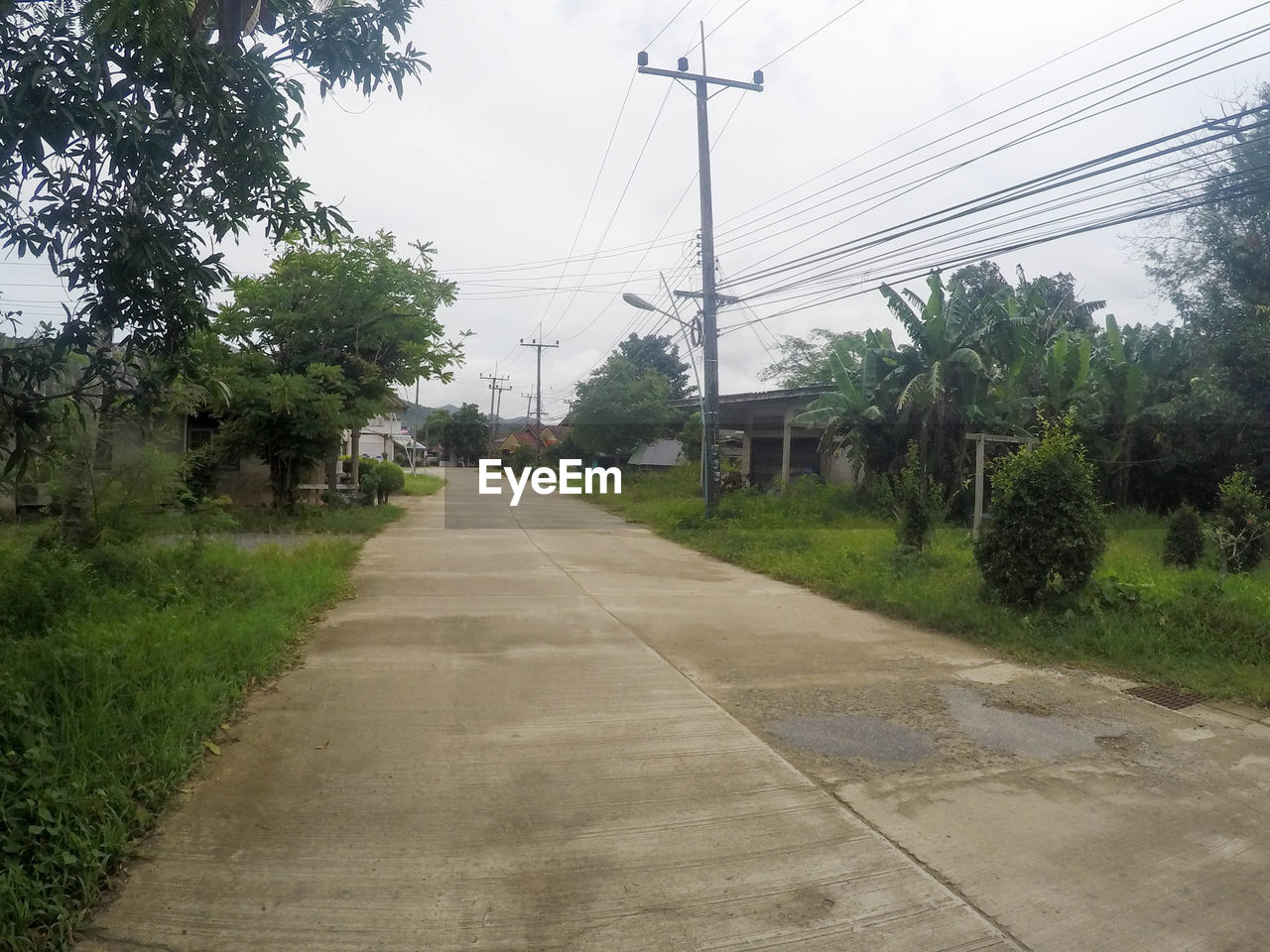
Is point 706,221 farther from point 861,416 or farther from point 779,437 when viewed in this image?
point 779,437

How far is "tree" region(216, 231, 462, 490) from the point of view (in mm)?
17375

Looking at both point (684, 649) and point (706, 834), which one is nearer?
point (706, 834)

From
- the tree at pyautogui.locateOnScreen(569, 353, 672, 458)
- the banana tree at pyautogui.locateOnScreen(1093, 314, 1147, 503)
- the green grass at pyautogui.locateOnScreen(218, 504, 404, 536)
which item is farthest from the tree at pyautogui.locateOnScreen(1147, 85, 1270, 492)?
the tree at pyautogui.locateOnScreen(569, 353, 672, 458)

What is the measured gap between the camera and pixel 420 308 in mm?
18625

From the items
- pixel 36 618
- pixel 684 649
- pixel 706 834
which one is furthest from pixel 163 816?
pixel 684 649

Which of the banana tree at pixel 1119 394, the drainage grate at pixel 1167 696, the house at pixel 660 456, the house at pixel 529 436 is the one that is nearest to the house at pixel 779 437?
the banana tree at pixel 1119 394

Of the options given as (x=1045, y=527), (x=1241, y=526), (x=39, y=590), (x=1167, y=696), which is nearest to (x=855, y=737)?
(x=1167, y=696)

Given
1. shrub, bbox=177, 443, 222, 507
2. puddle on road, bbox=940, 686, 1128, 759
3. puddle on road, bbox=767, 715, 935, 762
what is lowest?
puddle on road, bbox=940, 686, 1128, 759

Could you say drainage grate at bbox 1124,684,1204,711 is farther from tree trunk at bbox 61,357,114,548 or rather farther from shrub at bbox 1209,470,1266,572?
tree trunk at bbox 61,357,114,548

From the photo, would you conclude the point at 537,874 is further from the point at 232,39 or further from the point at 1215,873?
the point at 232,39

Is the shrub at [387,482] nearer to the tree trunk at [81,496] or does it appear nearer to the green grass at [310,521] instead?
the green grass at [310,521]

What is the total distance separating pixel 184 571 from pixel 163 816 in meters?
5.43

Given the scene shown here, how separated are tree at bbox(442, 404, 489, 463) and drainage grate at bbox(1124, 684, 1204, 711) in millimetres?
76683

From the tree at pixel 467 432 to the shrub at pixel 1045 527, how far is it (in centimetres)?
7448
